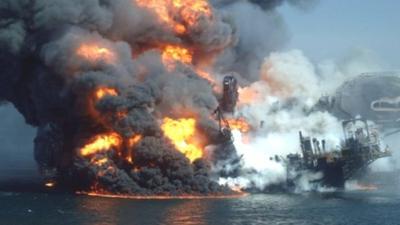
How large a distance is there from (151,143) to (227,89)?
27.4 meters

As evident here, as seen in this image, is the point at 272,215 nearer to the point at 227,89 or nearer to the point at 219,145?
the point at 219,145

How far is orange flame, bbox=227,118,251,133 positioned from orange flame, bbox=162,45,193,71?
1471 centimetres

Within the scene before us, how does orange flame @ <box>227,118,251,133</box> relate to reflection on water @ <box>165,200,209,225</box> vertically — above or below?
above

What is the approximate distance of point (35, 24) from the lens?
101m

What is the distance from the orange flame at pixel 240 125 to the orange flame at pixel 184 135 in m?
14.7

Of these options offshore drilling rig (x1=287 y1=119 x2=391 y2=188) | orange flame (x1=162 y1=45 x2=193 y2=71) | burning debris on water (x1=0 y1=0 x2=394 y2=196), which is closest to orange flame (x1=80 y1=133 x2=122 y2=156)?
burning debris on water (x1=0 y1=0 x2=394 y2=196)

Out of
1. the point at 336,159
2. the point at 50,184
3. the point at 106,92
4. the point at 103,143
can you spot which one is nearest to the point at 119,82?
the point at 106,92

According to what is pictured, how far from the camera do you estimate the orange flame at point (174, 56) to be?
4099 inches

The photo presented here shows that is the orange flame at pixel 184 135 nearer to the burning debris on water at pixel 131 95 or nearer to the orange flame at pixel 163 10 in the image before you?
the burning debris on water at pixel 131 95

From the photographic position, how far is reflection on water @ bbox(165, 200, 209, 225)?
77344mm

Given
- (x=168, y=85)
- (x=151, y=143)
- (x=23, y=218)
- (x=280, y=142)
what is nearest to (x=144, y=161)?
(x=151, y=143)

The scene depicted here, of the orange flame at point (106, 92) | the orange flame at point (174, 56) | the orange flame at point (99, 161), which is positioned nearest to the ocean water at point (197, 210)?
the orange flame at point (99, 161)

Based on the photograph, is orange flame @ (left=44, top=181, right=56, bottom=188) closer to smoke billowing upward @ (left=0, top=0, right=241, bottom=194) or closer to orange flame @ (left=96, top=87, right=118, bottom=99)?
smoke billowing upward @ (left=0, top=0, right=241, bottom=194)

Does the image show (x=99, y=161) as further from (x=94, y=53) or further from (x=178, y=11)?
(x=178, y=11)
